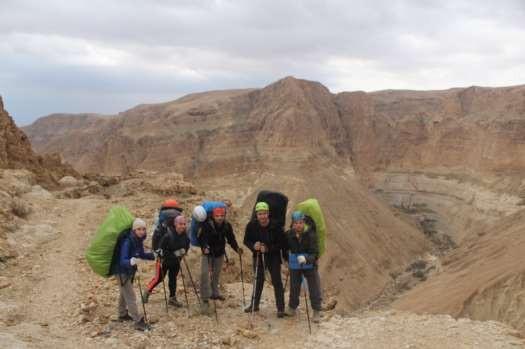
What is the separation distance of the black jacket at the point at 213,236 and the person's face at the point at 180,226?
31cm

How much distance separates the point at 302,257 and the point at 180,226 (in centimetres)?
199

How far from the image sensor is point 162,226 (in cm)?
818

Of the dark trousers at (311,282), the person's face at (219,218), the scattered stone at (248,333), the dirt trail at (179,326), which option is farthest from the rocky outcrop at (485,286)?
the person's face at (219,218)

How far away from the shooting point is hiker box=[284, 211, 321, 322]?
26.3ft

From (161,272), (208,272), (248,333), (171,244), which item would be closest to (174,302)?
(161,272)

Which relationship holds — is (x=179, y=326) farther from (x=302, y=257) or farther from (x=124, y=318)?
(x=302, y=257)

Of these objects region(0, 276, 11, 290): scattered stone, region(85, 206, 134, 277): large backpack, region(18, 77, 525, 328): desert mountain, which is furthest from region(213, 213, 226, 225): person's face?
region(18, 77, 525, 328): desert mountain

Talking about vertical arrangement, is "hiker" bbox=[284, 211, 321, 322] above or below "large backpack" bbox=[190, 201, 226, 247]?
below

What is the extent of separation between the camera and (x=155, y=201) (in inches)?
637

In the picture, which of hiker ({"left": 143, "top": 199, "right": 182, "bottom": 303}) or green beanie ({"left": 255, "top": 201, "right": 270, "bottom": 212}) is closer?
green beanie ({"left": 255, "top": 201, "right": 270, "bottom": 212})

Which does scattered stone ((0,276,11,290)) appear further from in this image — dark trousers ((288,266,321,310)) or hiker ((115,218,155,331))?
dark trousers ((288,266,321,310))

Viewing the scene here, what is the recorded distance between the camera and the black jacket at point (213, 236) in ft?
27.1

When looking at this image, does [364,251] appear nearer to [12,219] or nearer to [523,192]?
[523,192]

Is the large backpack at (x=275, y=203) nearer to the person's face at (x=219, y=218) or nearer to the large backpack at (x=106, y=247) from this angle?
the person's face at (x=219, y=218)
